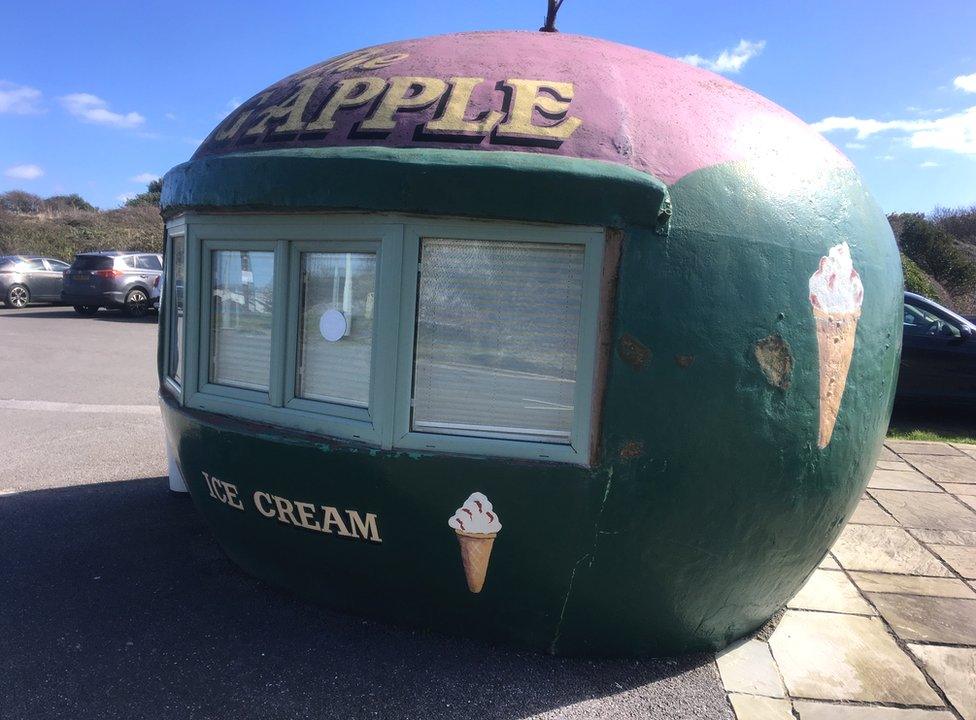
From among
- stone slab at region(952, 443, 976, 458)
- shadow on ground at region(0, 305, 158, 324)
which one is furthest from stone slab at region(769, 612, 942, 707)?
shadow on ground at region(0, 305, 158, 324)

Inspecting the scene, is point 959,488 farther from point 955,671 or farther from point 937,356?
point 955,671

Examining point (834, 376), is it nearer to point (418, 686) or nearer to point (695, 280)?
point (695, 280)

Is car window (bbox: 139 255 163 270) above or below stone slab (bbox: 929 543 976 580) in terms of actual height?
above

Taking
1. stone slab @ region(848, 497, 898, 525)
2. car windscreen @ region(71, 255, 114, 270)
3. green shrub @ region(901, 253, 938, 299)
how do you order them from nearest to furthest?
stone slab @ region(848, 497, 898, 525), green shrub @ region(901, 253, 938, 299), car windscreen @ region(71, 255, 114, 270)

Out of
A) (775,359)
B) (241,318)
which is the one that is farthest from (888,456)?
(241,318)

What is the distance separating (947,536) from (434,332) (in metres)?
4.29

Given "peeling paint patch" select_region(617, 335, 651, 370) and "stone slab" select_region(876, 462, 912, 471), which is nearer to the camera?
"peeling paint patch" select_region(617, 335, 651, 370)

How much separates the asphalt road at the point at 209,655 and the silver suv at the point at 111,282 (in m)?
13.7

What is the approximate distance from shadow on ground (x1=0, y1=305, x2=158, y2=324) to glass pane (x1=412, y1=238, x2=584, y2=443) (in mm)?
16057

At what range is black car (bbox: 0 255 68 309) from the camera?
65.3 ft

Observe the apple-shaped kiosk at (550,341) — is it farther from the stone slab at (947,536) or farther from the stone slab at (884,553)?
the stone slab at (947,536)

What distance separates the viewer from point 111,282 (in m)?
17.5

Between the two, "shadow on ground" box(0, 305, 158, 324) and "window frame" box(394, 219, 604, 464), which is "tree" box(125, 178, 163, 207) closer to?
"shadow on ground" box(0, 305, 158, 324)

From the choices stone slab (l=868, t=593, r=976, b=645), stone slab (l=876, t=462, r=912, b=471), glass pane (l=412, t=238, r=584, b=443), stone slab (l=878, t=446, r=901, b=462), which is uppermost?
glass pane (l=412, t=238, r=584, b=443)
